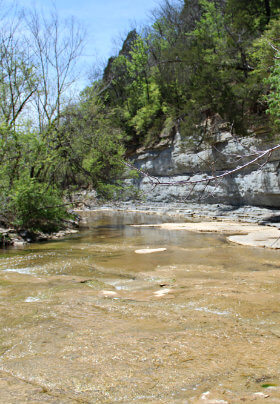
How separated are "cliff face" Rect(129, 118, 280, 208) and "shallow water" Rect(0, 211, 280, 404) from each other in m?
6.88

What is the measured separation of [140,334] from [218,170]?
63.0 feet

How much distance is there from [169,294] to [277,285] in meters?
1.71

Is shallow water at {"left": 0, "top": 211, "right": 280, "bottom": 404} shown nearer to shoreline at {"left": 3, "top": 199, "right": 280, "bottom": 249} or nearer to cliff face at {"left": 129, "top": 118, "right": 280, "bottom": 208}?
shoreline at {"left": 3, "top": 199, "right": 280, "bottom": 249}

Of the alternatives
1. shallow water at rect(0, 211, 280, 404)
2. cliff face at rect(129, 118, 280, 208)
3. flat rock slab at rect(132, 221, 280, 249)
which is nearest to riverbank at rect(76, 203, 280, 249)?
flat rock slab at rect(132, 221, 280, 249)

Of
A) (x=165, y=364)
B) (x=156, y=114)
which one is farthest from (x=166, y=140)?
(x=165, y=364)

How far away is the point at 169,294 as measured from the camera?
4766 millimetres

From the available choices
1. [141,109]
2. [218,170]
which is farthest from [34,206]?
[141,109]

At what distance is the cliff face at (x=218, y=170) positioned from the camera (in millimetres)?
17797

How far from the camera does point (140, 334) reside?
10.9 ft

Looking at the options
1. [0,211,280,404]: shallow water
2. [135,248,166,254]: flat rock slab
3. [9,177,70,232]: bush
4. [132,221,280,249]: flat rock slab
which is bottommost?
[132,221,280,249]: flat rock slab

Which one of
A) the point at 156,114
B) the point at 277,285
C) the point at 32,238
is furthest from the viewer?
the point at 156,114

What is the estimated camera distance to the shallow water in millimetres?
2344

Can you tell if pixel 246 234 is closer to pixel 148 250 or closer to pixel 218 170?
pixel 148 250

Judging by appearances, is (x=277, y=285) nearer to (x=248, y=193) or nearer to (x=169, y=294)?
(x=169, y=294)
